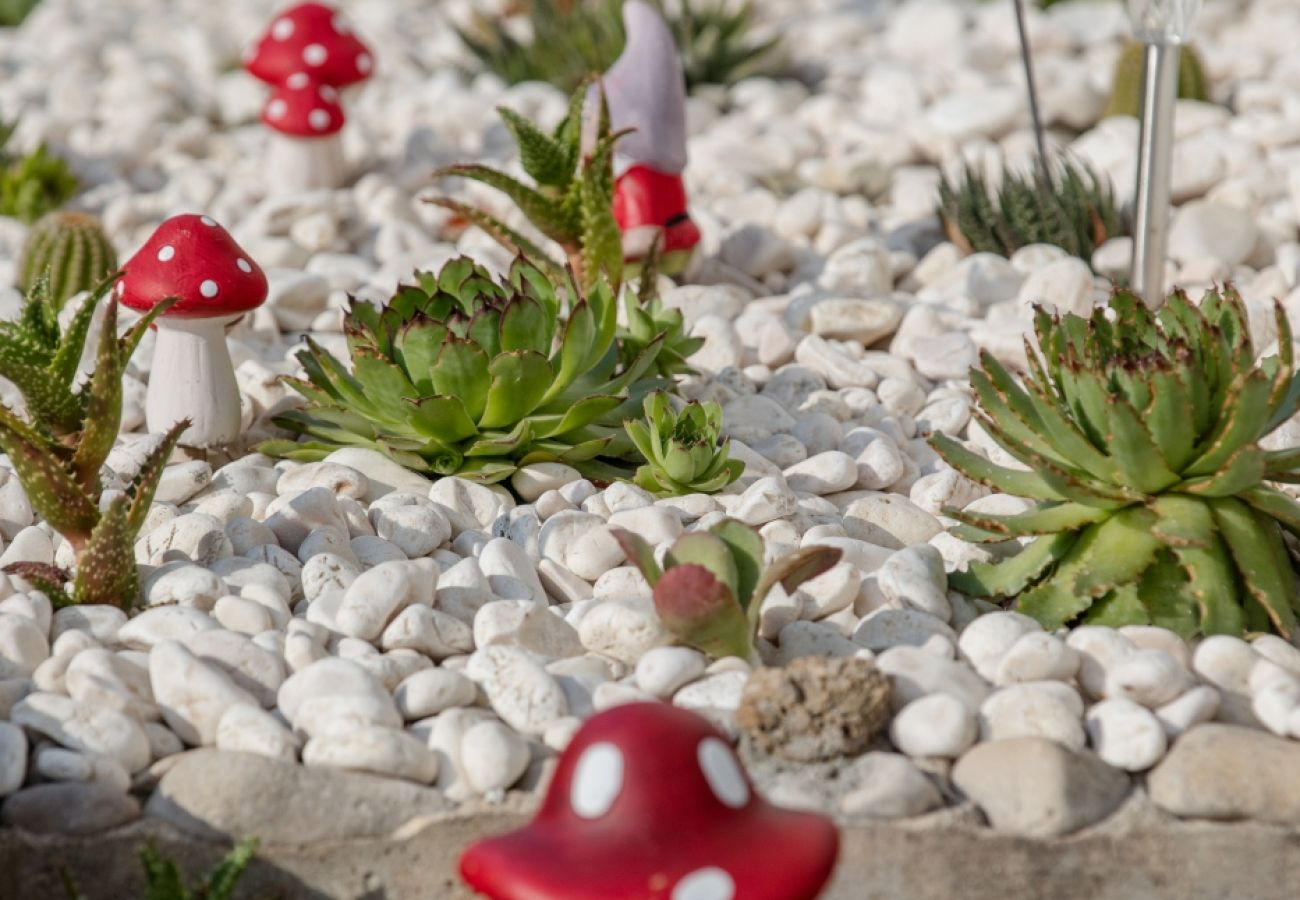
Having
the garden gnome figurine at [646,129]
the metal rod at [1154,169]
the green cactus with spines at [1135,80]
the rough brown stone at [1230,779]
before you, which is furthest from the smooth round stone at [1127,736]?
the green cactus with spines at [1135,80]

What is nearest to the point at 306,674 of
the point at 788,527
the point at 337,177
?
the point at 788,527

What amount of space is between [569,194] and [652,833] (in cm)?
196

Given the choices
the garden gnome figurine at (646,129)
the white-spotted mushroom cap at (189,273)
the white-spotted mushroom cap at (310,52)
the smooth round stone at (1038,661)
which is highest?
the white-spotted mushroom cap at (310,52)

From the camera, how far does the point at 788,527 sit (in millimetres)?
2705

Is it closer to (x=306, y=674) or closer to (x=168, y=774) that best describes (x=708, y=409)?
(x=306, y=674)

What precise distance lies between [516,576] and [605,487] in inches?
16.8

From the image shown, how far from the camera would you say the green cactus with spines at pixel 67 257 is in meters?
3.71

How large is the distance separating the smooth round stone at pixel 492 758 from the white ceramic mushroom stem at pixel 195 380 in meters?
1.12

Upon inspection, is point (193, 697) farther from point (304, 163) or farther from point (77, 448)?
point (304, 163)

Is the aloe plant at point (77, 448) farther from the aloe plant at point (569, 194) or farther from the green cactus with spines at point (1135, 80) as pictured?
the green cactus with spines at point (1135, 80)

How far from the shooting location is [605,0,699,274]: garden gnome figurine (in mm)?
3648

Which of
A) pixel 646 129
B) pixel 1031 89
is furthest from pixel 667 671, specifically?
pixel 1031 89

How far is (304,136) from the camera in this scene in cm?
434

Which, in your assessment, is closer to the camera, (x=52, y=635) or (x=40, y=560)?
(x=52, y=635)
